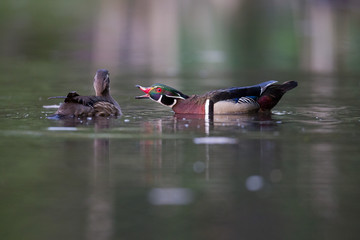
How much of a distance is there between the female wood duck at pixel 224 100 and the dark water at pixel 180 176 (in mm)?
248

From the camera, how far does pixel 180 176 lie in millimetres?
8742

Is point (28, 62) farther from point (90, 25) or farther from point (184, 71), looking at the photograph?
point (90, 25)

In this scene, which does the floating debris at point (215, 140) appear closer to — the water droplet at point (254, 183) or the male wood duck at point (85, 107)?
the water droplet at point (254, 183)

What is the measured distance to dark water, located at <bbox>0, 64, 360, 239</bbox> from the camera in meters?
6.88

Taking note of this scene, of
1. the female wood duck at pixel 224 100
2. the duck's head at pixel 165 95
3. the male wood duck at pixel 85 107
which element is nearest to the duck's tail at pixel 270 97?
the female wood duck at pixel 224 100

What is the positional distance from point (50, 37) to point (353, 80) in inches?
637

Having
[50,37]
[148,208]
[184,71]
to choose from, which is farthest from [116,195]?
[50,37]

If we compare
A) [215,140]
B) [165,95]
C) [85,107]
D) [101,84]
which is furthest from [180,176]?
[101,84]

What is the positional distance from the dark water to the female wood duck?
25cm

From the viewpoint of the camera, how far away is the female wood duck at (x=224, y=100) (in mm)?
14242

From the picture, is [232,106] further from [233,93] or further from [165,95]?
[165,95]

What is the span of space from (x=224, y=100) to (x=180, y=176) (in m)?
5.65

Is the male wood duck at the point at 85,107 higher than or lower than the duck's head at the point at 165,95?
lower

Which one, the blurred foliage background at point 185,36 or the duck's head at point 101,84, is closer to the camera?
the duck's head at point 101,84
